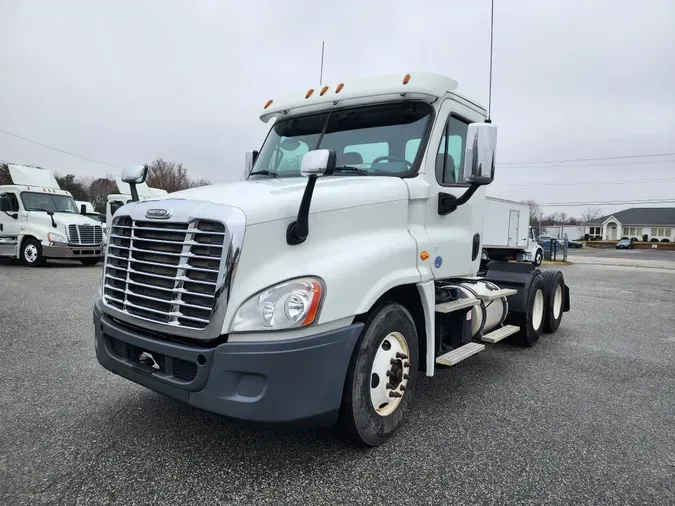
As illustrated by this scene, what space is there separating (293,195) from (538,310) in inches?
193

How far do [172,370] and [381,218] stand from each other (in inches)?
66.4

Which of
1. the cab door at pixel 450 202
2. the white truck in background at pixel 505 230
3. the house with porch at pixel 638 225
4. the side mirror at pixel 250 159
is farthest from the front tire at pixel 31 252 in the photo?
the house with porch at pixel 638 225

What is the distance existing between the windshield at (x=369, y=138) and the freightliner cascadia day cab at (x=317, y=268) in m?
0.01

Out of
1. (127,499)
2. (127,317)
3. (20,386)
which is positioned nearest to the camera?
(127,499)

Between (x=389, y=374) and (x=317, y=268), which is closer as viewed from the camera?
(x=317, y=268)

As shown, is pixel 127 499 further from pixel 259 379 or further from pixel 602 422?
pixel 602 422

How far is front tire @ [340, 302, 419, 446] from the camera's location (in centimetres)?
288

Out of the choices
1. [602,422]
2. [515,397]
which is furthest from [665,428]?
[515,397]

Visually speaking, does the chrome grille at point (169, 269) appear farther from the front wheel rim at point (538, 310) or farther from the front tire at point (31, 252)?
the front tire at point (31, 252)

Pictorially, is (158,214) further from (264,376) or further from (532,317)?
(532,317)

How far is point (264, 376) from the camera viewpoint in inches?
98.5

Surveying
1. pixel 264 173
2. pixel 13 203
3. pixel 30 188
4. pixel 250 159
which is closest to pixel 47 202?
pixel 30 188

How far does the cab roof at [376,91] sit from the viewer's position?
12.1 ft

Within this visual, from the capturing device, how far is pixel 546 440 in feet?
11.0
